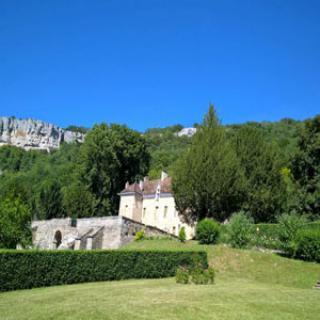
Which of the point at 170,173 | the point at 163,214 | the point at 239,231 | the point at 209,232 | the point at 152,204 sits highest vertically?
the point at 170,173

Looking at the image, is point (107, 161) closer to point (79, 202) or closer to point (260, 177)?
point (79, 202)

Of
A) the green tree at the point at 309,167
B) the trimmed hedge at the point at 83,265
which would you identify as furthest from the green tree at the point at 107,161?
the trimmed hedge at the point at 83,265

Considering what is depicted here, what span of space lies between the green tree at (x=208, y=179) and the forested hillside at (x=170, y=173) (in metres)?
0.13

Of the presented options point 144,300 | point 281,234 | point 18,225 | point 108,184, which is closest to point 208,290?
point 144,300

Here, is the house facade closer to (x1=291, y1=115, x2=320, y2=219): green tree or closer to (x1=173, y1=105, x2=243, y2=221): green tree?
(x1=173, y1=105, x2=243, y2=221): green tree

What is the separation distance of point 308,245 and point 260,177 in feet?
40.5

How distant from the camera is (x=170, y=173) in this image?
35.4 meters

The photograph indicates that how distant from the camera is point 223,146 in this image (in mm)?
33062

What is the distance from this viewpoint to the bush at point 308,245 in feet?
77.7

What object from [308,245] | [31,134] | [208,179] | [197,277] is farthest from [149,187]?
[31,134]

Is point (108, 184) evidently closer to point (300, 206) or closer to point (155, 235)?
point (155, 235)

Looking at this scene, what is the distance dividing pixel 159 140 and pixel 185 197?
68.3 meters

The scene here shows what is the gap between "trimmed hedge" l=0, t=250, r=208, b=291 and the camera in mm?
17172

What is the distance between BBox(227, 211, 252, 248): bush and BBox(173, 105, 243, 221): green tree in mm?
4673
